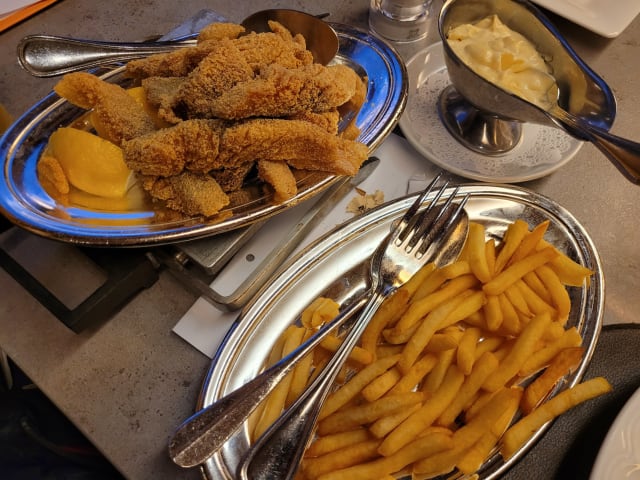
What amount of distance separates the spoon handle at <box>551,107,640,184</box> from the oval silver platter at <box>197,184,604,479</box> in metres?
0.18

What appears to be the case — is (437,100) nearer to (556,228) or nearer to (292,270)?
(556,228)

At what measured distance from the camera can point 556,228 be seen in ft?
Answer: 3.60

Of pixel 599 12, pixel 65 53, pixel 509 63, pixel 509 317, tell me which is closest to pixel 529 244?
pixel 509 317

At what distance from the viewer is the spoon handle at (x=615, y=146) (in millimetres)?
914

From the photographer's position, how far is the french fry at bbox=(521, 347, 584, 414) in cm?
85

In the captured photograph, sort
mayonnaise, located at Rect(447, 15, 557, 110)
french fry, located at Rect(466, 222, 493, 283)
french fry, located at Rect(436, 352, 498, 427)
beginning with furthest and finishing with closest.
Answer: mayonnaise, located at Rect(447, 15, 557, 110)
french fry, located at Rect(466, 222, 493, 283)
french fry, located at Rect(436, 352, 498, 427)

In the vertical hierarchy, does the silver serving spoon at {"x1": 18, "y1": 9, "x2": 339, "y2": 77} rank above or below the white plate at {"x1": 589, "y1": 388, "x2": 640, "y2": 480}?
above

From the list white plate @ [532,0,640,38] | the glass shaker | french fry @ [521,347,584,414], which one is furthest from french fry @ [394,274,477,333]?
white plate @ [532,0,640,38]

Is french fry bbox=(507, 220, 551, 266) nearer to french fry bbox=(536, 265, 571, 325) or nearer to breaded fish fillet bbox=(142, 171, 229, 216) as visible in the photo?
french fry bbox=(536, 265, 571, 325)

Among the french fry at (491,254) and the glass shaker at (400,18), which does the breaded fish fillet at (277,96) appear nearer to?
the french fry at (491,254)

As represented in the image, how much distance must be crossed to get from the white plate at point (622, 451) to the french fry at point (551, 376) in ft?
0.37

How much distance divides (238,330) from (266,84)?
19.3 inches

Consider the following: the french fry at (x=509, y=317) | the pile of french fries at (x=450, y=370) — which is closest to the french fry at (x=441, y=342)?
the pile of french fries at (x=450, y=370)

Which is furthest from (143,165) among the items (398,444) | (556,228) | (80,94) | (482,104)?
(556,228)
